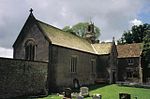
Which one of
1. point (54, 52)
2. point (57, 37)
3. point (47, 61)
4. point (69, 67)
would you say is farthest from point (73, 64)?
point (47, 61)

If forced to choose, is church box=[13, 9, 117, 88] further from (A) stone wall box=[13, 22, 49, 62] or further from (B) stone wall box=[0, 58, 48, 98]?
(B) stone wall box=[0, 58, 48, 98]

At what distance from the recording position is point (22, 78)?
31281 millimetres

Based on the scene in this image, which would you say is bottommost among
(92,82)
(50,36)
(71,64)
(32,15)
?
(92,82)

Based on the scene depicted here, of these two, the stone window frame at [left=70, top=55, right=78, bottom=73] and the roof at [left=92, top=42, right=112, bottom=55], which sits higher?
the roof at [left=92, top=42, right=112, bottom=55]

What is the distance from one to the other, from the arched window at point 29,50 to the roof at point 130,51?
1056 inches

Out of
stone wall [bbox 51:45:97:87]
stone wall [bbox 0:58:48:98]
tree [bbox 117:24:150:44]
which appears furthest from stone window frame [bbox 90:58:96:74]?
tree [bbox 117:24:150:44]

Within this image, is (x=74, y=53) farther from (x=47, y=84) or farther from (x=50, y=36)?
(x=47, y=84)

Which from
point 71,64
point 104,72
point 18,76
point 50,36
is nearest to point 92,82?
point 104,72

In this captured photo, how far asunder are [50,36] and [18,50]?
599cm

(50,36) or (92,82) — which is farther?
(92,82)

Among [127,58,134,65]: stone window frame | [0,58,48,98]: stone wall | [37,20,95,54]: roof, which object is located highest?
[37,20,95,54]: roof

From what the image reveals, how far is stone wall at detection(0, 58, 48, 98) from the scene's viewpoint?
94.6 feet

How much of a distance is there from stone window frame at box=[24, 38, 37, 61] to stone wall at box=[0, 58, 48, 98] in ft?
13.8

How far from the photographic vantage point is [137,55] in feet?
189
